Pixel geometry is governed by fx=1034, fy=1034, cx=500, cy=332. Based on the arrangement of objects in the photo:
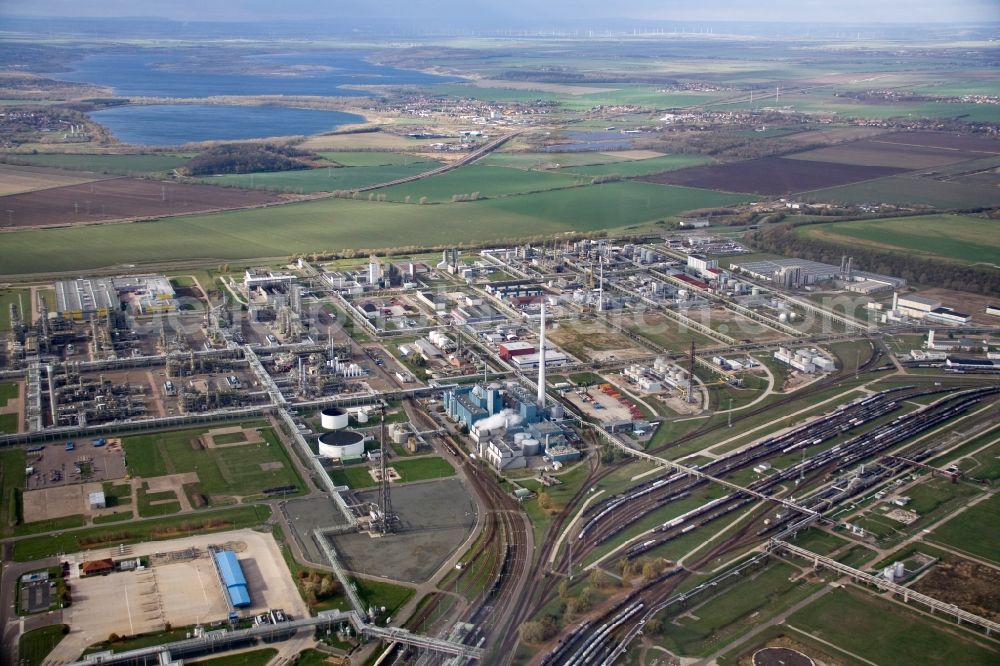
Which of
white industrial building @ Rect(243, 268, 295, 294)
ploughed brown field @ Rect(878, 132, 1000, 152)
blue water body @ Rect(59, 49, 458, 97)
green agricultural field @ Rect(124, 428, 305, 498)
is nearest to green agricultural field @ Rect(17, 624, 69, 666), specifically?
green agricultural field @ Rect(124, 428, 305, 498)

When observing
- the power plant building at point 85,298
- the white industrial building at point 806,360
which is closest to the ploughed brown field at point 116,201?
the power plant building at point 85,298

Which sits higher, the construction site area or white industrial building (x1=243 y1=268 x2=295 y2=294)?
white industrial building (x1=243 y1=268 x2=295 y2=294)

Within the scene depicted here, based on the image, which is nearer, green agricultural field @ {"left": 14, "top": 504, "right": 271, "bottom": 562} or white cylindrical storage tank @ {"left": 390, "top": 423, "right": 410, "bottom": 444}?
green agricultural field @ {"left": 14, "top": 504, "right": 271, "bottom": 562}

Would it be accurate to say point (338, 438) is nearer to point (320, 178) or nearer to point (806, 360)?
point (806, 360)

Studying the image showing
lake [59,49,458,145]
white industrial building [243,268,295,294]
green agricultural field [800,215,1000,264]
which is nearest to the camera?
white industrial building [243,268,295,294]

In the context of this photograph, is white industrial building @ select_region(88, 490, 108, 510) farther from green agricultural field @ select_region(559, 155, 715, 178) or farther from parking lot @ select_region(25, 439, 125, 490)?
green agricultural field @ select_region(559, 155, 715, 178)

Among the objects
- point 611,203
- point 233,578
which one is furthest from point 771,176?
point 233,578
